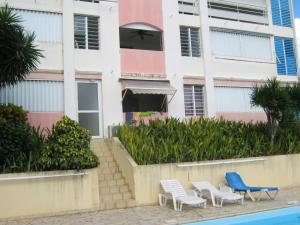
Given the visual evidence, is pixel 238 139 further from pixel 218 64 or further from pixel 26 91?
pixel 26 91

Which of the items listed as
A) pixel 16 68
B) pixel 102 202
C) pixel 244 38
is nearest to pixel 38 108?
pixel 16 68

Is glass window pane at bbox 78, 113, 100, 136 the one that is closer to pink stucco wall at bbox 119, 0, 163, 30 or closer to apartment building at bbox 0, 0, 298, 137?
apartment building at bbox 0, 0, 298, 137

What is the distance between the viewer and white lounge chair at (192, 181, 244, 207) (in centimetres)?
1798

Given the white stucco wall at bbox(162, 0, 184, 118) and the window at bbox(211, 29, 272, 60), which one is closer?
the white stucco wall at bbox(162, 0, 184, 118)

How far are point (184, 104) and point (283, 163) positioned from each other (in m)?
10.5

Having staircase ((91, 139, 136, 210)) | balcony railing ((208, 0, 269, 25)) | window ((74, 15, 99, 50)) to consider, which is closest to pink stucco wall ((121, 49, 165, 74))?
window ((74, 15, 99, 50))

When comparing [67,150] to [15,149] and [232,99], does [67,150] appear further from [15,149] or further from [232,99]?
[232,99]

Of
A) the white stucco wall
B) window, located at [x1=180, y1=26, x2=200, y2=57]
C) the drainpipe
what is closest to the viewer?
the white stucco wall

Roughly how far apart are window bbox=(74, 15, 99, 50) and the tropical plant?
42.4ft

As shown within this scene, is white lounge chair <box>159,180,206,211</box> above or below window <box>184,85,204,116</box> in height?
below

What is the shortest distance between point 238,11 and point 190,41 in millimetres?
7175

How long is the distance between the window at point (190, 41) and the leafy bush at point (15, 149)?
18.5 meters

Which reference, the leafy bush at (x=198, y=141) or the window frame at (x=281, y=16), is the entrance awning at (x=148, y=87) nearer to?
the leafy bush at (x=198, y=141)

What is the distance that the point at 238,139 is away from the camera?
24328 millimetres
